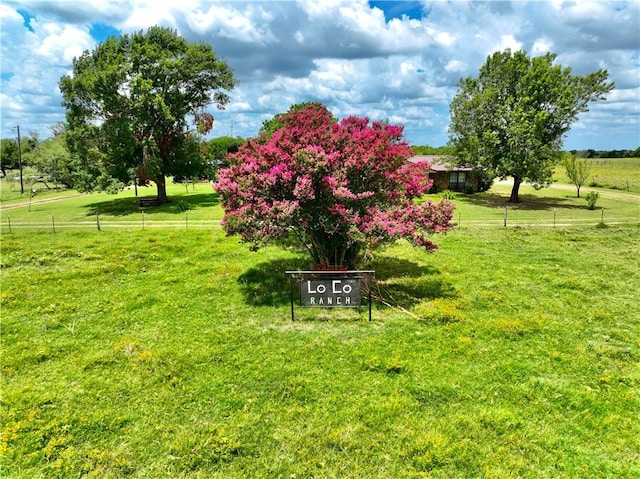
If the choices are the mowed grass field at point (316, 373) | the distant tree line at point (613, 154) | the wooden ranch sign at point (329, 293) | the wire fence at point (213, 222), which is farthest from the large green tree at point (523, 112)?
the distant tree line at point (613, 154)

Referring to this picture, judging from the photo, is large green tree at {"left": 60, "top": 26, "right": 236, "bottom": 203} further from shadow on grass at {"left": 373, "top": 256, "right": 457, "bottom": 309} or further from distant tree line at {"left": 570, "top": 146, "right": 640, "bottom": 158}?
distant tree line at {"left": 570, "top": 146, "right": 640, "bottom": 158}

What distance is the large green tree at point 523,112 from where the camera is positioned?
1203 inches

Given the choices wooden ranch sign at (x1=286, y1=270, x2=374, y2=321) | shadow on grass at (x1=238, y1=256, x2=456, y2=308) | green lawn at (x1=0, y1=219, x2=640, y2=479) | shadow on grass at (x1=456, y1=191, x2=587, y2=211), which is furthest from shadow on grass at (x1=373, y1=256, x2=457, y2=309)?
shadow on grass at (x1=456, y1=191, x2=587, y2=211)

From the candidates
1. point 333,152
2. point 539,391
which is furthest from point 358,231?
point 539,391

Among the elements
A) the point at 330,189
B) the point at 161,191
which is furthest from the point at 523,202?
the point at 161,191

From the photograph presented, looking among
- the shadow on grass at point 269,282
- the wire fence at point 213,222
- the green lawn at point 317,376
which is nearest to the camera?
the green lawn at point 317,376

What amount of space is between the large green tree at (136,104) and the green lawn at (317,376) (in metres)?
18.0

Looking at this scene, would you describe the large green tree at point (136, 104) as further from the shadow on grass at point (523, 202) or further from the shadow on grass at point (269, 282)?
the shadow on grass at point (523, 202)

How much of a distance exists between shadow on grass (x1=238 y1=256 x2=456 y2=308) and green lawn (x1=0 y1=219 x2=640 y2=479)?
0.35 feet

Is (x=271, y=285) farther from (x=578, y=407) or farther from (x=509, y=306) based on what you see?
(x=578, y=407)

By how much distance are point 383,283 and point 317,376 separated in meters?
5.79

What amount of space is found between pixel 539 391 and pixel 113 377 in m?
7.71

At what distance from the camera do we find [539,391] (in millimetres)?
7145

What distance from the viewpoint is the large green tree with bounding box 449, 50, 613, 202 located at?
30.6 metres
